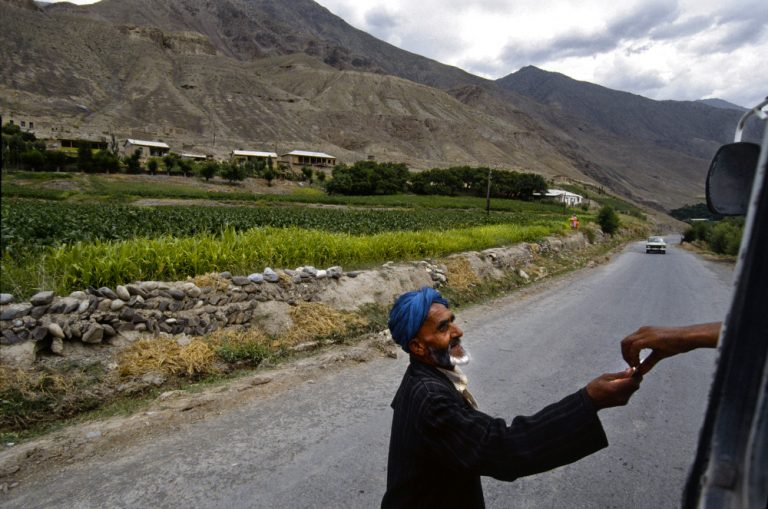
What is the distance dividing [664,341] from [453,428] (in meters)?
0.80

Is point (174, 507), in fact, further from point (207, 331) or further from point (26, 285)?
point (26, 285)

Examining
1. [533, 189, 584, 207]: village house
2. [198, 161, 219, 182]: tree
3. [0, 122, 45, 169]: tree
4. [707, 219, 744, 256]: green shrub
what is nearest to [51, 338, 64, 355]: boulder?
[707, 219, 744, 256]: green shrub

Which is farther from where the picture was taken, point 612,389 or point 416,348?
point 416,348

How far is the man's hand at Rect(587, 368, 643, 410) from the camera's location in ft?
4.41

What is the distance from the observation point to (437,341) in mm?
1763

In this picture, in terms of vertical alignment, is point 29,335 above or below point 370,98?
below

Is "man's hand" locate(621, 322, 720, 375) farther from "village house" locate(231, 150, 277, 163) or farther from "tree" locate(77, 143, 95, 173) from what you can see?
"village house" locate(231, 150, 277, 163)

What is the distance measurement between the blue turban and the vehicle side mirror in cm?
102

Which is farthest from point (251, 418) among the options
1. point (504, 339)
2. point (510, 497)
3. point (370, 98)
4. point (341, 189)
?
point (370, 98)

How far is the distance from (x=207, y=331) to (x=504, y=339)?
14.9 ft

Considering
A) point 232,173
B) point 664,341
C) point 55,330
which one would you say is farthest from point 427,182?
point 664,341

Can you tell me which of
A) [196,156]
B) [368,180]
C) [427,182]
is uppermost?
[196,156]

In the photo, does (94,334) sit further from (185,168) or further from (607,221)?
(185,168)

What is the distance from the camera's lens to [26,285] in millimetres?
5684
